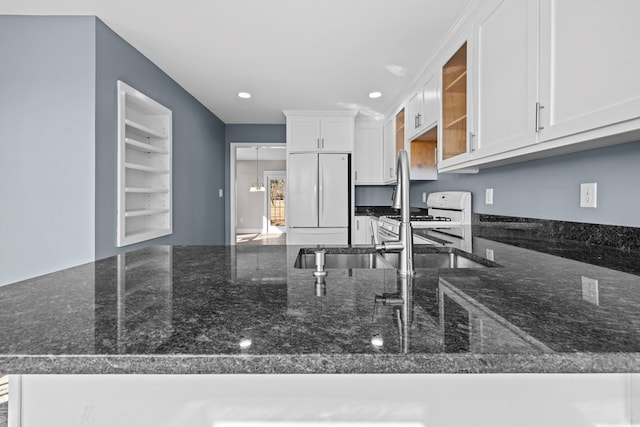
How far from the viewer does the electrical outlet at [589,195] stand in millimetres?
1586

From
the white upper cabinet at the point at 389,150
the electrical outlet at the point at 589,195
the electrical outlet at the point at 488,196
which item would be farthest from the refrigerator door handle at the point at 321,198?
the electrical outlet at the point at 589,195

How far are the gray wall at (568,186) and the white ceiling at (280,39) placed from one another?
1.15 m

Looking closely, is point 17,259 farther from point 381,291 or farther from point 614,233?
point 614,233

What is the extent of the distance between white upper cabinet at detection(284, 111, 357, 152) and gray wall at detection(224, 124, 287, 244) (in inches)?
34.6

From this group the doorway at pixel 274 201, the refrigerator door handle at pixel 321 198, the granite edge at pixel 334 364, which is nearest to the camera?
the granite edge at pixel 334 364

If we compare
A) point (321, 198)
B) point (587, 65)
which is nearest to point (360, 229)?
point (321, 198)

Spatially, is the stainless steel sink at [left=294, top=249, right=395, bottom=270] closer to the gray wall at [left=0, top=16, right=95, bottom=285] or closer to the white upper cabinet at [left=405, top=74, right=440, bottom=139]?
the white upper cabinet at [left=405, top=74, right=440, bottom=139]

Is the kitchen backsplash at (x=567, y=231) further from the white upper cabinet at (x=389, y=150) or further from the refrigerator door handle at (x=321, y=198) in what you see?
the refrigerator door handle at (x=321, y=198)

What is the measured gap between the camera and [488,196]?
2588 millimetres

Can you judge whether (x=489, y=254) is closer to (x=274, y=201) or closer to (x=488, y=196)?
(x=488, y=196)

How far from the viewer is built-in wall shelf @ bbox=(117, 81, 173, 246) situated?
2953mm

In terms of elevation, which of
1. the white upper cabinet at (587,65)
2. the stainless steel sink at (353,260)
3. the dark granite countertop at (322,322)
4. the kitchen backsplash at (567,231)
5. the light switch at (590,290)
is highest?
the white upper cabinet at (587,65)

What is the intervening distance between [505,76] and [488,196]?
3.59ft

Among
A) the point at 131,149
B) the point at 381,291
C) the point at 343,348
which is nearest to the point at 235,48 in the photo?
the point at 131,149
